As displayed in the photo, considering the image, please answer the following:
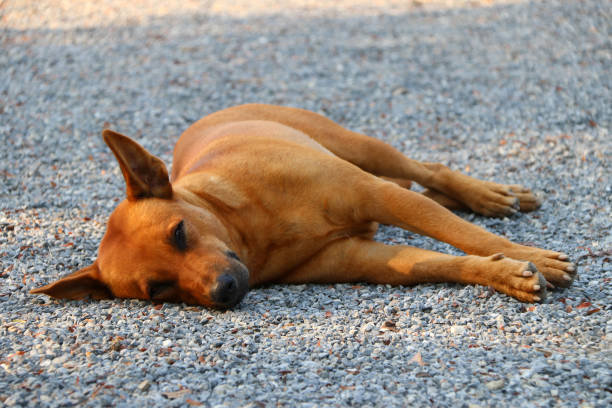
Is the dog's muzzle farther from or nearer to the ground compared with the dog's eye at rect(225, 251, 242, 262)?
nearer to the ground

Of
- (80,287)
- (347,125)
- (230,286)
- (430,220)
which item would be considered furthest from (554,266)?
(347,125)

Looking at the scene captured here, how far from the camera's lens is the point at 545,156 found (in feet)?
19.5

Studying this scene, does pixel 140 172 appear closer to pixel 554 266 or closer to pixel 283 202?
pixel 283 202

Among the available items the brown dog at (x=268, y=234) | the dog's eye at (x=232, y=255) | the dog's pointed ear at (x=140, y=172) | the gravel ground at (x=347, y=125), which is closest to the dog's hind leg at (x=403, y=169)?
the gravel ground at (x=347, y=125)

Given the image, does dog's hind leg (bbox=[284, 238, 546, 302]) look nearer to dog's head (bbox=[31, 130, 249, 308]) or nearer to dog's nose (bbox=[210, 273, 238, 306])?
dog's head (bbox=[31, 130, 249, 308])

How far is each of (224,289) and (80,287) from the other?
3.25 feet

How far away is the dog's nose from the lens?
11.6 ft

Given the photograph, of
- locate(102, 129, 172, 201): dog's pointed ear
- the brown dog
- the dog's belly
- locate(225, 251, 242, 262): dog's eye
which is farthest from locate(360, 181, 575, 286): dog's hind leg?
locate(102, 129, 172, 201): dog's pointed ear

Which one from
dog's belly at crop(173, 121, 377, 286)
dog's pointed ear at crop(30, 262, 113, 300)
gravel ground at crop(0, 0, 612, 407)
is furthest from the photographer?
dog's belly at crop(173, 121, 377, 286)

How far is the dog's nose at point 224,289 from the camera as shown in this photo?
354 cm

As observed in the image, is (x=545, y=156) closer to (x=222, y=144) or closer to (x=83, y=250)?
(x=222, y=144)

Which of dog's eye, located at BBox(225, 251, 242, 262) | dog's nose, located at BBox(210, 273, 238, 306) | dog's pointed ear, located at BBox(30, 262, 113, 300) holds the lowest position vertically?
dog's pointed ear, located at BBox(30, 262, 113, 300)

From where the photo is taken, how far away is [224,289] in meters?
3.54

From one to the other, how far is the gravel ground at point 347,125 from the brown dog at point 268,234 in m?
0.11
